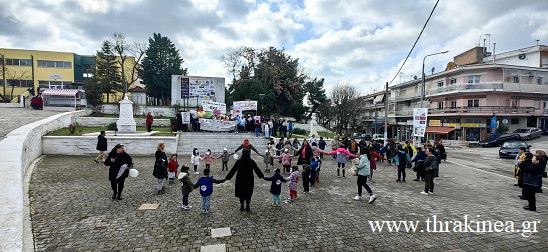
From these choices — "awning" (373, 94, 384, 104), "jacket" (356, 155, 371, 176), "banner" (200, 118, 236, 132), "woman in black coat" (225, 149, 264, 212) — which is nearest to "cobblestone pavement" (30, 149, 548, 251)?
"woman in black coat" (225, 149, 264, 212)

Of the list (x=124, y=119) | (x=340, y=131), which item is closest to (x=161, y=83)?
(x=124, y=119)

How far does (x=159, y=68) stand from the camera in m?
46.0

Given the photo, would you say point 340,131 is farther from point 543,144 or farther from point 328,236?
point 328,236

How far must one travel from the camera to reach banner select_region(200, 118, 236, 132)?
2155cm

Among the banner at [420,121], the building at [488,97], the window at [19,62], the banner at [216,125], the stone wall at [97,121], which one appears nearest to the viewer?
the banner at [420,121]

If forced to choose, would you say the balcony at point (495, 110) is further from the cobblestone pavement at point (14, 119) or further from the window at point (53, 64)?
the window at point (53, 64)

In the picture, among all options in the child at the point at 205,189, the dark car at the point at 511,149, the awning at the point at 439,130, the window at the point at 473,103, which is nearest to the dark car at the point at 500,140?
the awning at the point at 439,130

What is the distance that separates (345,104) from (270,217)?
41.1 metres

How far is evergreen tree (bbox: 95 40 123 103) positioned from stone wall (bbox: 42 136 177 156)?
28094 millimetres

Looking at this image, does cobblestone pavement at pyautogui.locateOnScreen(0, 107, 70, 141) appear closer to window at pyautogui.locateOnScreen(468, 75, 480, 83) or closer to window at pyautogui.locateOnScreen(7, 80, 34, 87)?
window at pyautogui.locateOnScreen(7, 80, 34, 87)

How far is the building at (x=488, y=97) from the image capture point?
33281 mm

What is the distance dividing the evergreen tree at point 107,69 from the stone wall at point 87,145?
28.1 m

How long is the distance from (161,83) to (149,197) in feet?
135

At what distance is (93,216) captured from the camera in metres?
6.39
